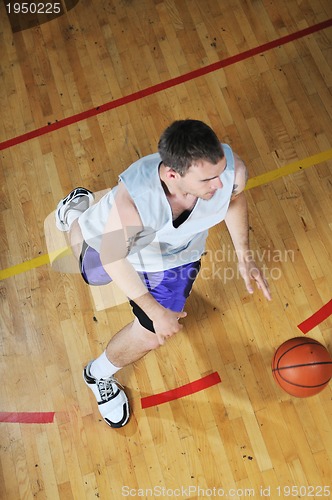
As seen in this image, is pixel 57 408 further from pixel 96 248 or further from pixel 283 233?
pixel 283 233

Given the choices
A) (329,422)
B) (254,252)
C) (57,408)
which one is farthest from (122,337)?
(329,422)

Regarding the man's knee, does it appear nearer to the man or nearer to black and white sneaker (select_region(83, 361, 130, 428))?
the man

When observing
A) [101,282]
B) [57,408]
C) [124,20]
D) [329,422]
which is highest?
[124,20]

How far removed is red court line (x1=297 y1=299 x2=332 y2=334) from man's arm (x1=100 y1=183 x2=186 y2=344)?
1.09 m

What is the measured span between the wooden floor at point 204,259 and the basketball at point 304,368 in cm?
28

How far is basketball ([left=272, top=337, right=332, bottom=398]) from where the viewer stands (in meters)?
2.89

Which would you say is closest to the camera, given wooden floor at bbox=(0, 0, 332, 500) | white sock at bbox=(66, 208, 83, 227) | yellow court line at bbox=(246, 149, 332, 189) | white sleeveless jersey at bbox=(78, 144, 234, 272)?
white sleeveless jersey at bbox=(78, 144, 234, 272)

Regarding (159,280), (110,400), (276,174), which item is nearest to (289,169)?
(276,174)

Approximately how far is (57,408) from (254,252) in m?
1.56

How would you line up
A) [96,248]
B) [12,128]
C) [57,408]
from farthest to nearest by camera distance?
[12,128] → [57,408] → [96,248]

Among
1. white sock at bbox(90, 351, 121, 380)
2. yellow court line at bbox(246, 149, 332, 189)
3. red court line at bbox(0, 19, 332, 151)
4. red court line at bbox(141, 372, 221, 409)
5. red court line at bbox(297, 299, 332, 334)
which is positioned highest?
red court line at bbox(0, 19, 332, 151)

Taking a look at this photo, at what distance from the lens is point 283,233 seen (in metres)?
3.54

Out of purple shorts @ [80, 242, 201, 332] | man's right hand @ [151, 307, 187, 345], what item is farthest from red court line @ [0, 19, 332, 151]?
man's right hand @ [151, 307, 187, 345]

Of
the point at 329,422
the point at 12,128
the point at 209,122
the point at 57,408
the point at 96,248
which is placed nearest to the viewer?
the point at 96,248
